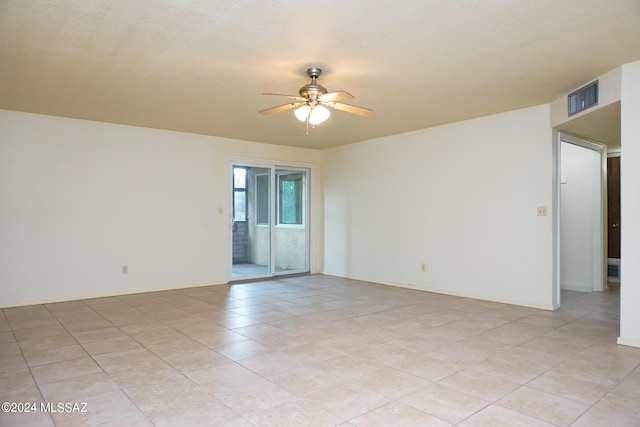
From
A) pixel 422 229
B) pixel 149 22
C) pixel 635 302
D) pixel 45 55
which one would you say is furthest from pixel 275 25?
pixel 422 229

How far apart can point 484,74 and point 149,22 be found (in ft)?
8.95

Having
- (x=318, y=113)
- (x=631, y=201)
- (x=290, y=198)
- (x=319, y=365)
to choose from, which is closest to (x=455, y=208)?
(x=631, y=201)

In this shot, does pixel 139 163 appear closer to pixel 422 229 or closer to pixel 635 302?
pixel 422 229

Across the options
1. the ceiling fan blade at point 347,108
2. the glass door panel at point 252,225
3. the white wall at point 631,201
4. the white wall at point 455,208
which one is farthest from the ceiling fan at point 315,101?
the glass door panel at point 252,225

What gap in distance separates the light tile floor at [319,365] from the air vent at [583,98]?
7.02ft

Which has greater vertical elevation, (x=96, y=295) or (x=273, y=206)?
(x=273, y=206)

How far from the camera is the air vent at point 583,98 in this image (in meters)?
3.69

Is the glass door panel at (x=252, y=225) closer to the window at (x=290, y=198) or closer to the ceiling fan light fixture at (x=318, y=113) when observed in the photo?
the window at (x=290, y=198)

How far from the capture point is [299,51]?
3.02 meters

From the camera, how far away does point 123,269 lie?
557cm

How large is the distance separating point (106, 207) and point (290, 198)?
311cm

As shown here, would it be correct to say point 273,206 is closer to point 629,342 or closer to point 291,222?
point 291,222

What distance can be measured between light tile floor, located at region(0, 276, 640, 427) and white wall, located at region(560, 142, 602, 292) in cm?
116

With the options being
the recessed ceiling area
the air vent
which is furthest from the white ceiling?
the recessed ceiling area
